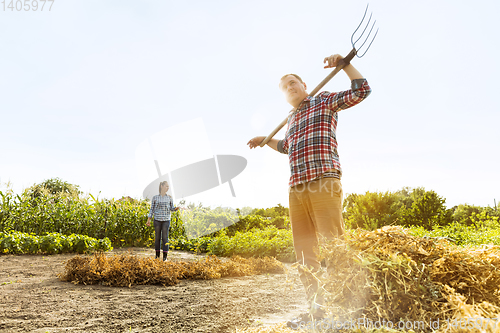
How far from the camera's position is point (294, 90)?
8.38 ft

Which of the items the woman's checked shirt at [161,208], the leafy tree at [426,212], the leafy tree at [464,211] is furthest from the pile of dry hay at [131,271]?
the leafy tree at [464,211]

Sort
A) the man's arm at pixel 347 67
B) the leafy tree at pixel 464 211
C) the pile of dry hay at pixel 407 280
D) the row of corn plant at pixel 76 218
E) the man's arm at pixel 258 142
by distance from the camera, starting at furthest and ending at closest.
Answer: the leafy tree at pixel 464 211 < the row of corn plant at pixel 76 218 < the man's arm at pixel 258 142 < the man's arm at pixel 347 67 < the pile of dry hay at pixel 407 280

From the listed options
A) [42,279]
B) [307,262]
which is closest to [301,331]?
[307,262]

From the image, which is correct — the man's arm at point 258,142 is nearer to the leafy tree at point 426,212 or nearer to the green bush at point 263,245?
the green bush at point 263,245

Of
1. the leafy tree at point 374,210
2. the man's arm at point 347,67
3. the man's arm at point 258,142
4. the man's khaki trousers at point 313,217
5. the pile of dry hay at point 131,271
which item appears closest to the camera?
the man's khaki trousers at point 313,217

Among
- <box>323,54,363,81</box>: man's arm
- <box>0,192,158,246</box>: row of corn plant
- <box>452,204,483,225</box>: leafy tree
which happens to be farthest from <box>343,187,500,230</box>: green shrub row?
<box>0,192,158,246</box>: row of corn plant

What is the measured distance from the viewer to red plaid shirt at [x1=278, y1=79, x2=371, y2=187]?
7.22 feet

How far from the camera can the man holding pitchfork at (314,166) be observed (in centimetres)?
215

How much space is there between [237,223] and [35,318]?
8.16m

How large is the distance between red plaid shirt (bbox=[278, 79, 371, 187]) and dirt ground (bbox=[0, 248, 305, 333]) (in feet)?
2.74

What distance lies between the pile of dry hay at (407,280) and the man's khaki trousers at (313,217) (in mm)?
303

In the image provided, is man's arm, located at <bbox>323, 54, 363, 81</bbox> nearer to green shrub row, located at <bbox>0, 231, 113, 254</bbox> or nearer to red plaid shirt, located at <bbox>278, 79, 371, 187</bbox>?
red plaid shirt, located at <bbox>278, 79, 371, 187</bbox>

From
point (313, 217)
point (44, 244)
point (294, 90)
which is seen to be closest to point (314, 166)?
point (313, 217)

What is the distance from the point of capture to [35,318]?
2.67 meters
